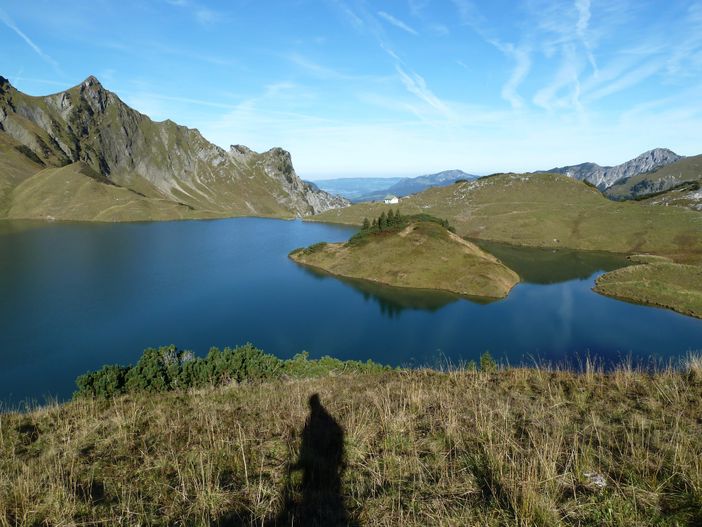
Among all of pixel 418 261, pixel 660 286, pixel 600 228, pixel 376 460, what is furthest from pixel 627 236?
pixel 376 460

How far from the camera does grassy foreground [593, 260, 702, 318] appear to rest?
3155 inches

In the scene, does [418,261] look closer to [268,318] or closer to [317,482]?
[268,318]

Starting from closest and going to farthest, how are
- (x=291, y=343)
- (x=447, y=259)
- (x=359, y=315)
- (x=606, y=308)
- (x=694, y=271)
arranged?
1. (x=291, y=343)
2. (x=359, y=315)
3. (x=606, y=308)
4. (x=694, y=271)
5. (x=447, y=259)

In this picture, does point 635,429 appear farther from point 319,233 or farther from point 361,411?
point 319,233

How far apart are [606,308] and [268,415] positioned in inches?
3447

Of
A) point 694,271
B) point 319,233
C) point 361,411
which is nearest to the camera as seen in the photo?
point 361,411

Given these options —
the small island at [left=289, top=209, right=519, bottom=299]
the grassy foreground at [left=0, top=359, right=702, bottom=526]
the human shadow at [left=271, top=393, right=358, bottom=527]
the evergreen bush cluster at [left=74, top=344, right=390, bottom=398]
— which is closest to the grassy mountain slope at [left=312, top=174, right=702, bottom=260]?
the small island at [left=289, top=209, right=519, bottom=299]

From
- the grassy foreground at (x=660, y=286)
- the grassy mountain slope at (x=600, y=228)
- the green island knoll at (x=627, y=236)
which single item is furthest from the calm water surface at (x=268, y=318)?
the grassy mountain slope at (x=600, y=228)

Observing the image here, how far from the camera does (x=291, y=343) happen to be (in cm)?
5603

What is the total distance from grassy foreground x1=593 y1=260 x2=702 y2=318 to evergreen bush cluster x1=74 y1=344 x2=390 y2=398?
8249 cm

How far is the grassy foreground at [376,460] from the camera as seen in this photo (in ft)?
25.8

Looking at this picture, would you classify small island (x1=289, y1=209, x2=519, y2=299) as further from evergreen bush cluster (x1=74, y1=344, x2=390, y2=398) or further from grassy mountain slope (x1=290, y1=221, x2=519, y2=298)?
evergreen bush cluster (x1=74, y1=344, x2=390, y2=398)

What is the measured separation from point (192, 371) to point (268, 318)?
1349 inches

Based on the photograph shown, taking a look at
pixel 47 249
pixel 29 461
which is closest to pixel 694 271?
pixel 29 461
